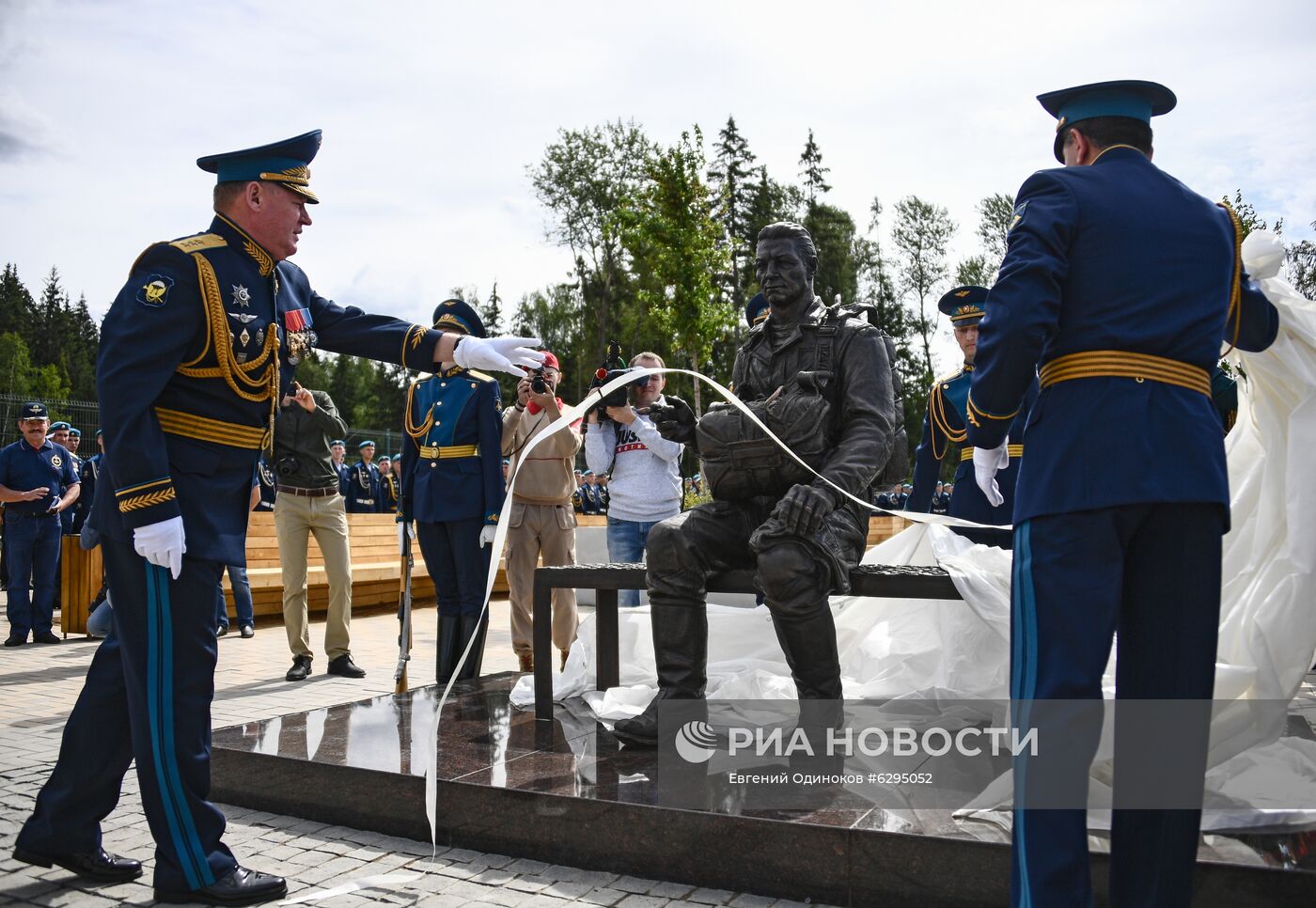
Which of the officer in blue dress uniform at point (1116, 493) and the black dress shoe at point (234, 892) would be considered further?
the black dress shoe at point (234, 892)

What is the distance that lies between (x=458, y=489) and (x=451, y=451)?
25 cm

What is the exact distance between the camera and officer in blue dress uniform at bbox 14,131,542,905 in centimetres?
327

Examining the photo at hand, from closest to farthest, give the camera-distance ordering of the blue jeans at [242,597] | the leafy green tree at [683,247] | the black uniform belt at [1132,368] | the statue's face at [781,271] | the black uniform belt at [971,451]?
the black uniform belt at [1132,368], the statue's face at [781,271], the black uniform belt at [971,451], the blue jeans at [242,597], the leafy green tree at [683,247]

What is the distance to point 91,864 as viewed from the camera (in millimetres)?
3486

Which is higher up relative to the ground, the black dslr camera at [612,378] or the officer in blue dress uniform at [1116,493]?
the black dslr camera at [612,378]

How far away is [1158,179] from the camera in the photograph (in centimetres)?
282

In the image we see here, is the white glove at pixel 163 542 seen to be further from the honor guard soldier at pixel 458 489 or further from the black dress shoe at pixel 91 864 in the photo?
the honor guard soldier at pixel 458 489

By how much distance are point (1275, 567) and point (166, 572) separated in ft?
12.8

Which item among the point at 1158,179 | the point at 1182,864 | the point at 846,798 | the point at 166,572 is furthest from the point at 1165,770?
the point at 166,572

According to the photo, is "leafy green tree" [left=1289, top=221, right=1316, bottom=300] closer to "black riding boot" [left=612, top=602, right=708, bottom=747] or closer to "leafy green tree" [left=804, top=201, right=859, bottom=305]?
"leafy green tree" [left=804, top=201, right=859, bottom=305]

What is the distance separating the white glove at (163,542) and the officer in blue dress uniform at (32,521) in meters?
8.05

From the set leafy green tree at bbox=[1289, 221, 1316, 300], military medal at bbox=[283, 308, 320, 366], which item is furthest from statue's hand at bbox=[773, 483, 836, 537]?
leafy green tree at bbox=[1289, 221, 1316, 300]

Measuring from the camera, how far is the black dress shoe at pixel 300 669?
25.7 feet

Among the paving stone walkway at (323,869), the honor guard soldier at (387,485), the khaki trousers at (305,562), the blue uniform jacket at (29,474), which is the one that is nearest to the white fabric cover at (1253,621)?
the paving stone walkway at (323,869)
